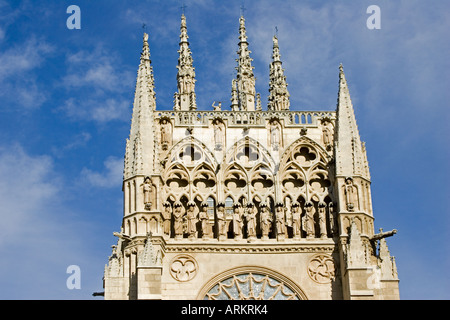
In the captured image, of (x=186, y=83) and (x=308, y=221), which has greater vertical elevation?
(x=186, y=83)

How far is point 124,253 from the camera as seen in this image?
106ft

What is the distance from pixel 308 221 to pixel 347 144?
2813mm

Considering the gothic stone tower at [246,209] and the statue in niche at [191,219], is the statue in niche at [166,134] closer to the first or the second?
the gothic stone tower at [246,209]

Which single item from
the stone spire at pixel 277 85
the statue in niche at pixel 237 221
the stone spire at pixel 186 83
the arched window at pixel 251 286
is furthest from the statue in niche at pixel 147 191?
the stone spire at pixel 277 85

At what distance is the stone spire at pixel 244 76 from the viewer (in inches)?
1561

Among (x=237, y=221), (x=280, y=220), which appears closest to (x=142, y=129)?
(x=237, y=221)

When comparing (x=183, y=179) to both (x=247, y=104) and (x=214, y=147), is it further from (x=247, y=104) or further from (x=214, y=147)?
(x=247, y=104)

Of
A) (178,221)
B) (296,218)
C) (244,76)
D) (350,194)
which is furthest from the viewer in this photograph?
(244,76)

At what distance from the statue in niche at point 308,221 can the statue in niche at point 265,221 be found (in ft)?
3.47

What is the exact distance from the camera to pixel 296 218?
3350 centimetres

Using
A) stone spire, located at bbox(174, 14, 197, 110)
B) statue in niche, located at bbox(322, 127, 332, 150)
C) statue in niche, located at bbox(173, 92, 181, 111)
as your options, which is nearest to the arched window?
statue in niche, located at bbox(322, 127, 332, 150)

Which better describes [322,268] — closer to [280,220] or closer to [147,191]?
[280,220]
